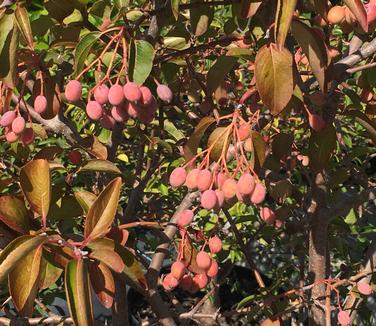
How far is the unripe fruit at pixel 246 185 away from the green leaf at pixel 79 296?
0.27 meters

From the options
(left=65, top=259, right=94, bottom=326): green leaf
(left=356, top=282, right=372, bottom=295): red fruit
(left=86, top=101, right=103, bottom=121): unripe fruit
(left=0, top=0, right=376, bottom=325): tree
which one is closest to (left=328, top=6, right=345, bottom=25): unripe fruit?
(left=0, top=0, right=376, bottom=325): tree

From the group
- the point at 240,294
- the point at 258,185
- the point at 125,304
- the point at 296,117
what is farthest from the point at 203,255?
the point at 240,294

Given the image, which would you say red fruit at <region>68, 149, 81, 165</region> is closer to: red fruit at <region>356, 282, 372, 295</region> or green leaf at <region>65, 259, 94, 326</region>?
green leaf at <region>65, 259, 94, 326</region>

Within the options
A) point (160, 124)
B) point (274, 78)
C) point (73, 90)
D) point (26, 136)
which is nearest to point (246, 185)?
point (274, 78)

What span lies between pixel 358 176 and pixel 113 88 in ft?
2.69

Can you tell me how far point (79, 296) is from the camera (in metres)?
0.72

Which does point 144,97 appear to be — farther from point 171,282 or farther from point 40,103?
point 171,282

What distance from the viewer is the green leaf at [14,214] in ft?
2.87

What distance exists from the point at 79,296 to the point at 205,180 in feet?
0.94

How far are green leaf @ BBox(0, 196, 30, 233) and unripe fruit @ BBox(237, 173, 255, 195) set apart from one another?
1.05 feet

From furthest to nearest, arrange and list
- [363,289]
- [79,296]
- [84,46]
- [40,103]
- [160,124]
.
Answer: [160,124] → [363,289] → [40,103] → [84,46] → [79,296]

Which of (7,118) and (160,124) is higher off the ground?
(7,118)

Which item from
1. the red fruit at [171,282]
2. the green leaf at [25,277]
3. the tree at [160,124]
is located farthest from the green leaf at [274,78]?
the red fruit at [171,282]

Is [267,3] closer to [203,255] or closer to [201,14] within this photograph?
[201,14]
